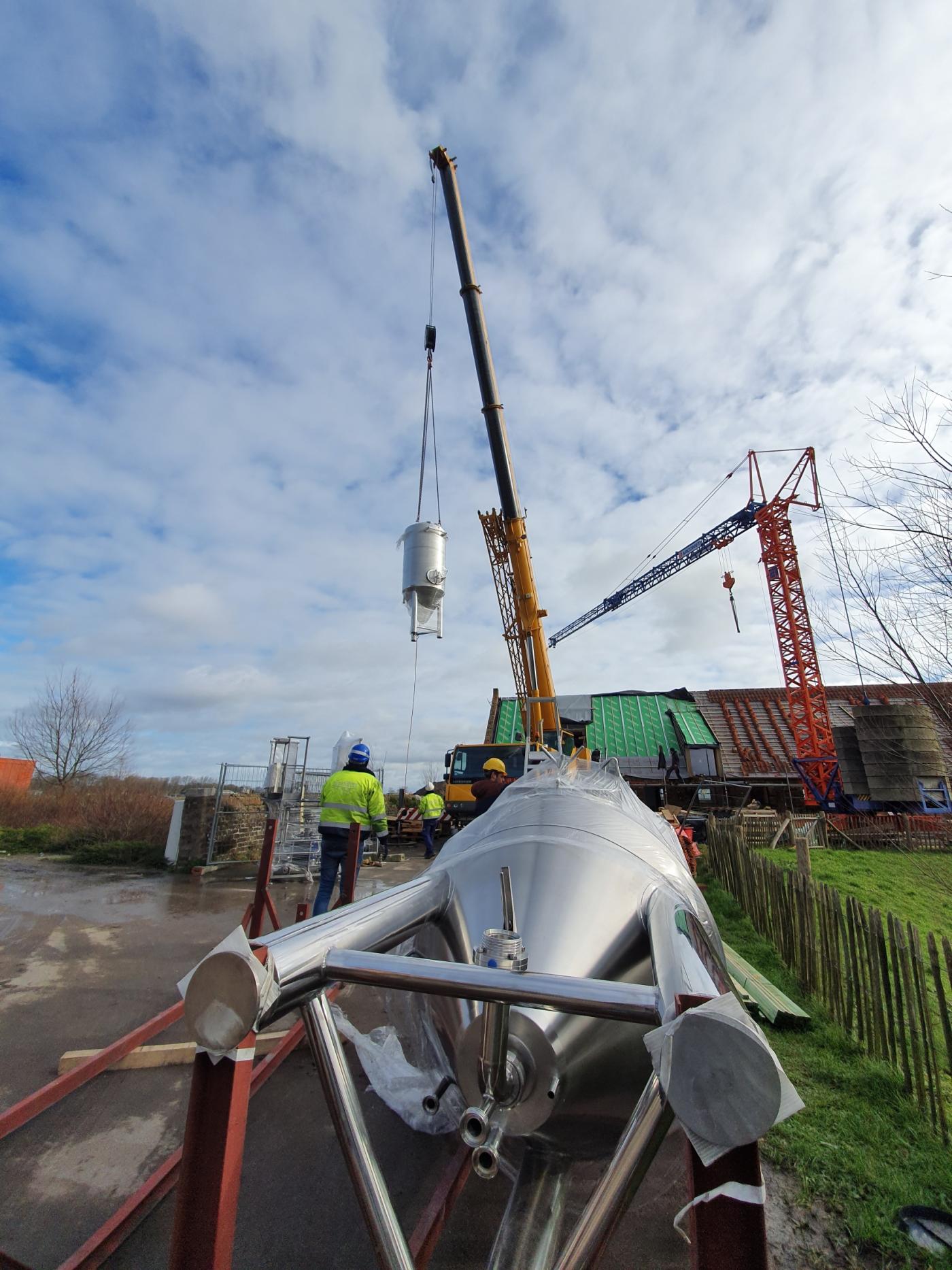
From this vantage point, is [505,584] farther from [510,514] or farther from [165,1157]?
[165,1157]

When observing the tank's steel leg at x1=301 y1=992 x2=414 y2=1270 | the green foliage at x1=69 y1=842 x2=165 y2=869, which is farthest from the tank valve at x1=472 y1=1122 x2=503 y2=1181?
the green foliage at x1=69 y1=842 x2=165 y2=869

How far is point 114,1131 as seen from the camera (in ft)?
9.41

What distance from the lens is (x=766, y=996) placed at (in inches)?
→ 183

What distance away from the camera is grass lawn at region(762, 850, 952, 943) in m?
7.25

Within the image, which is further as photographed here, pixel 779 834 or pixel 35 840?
pixel 35 840

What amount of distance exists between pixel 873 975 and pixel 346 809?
433cm

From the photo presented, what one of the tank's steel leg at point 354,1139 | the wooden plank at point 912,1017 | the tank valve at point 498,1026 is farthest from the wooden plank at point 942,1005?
the tank's steel leg at point 354,1139

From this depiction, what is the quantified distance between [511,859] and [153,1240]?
6.46 ft

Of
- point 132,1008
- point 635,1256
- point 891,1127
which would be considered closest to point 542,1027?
point 635,1256

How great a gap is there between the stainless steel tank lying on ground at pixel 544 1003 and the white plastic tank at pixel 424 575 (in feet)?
13.6

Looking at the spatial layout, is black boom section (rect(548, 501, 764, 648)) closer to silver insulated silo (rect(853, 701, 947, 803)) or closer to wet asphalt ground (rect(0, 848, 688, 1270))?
silver insulated silo (rect(853, 701, 947, 803))

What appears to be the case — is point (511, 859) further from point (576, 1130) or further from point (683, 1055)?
point (683, 1055)

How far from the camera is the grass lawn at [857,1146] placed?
2416 millimetres

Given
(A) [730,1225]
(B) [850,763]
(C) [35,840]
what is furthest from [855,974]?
(C) [35,840]
